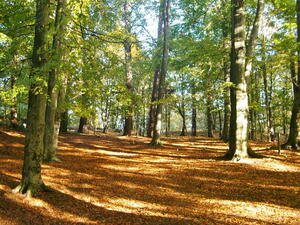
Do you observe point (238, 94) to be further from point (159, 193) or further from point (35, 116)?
point (35, 116)

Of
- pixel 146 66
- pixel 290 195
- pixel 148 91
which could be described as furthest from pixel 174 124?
pixel 290 195

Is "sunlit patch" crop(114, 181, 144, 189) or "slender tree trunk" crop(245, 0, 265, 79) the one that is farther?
"slender tree trunk" crop(245, 0, 265, 79)

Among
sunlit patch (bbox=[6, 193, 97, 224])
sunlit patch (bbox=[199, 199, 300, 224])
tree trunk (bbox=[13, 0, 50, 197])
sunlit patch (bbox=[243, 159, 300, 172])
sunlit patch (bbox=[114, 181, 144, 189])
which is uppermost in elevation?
tree trunk (bbox=[13, 0, 50, 197])

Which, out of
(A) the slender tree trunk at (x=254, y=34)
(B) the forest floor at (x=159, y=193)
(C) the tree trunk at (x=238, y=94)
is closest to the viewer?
(B) the forest floor at (x=159, y=193)

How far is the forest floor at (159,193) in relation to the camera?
4816 mm

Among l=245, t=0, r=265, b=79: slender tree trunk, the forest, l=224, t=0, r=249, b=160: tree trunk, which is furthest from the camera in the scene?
l=245, t=0, r=265, b=79: slender tree trunk

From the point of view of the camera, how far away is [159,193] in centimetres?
652

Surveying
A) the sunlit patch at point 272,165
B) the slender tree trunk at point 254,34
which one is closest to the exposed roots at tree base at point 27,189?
the sunlit patch at point 272,165

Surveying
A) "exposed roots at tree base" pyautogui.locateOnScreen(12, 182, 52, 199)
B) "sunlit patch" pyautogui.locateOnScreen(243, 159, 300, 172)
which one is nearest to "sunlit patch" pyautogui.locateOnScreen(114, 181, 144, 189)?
"exposed roots at tree base" pyautogui.locateOnScreen(12, 182, 52, 199)

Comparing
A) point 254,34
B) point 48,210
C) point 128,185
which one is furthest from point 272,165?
point 48,210

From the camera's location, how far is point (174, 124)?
85750mm

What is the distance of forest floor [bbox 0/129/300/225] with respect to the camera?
4.82 m

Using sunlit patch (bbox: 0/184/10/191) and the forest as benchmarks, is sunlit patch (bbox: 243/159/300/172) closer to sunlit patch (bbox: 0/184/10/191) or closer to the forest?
the forest

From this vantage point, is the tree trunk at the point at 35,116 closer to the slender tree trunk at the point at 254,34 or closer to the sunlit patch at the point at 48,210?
the sunlit patch at the point at 48,210
